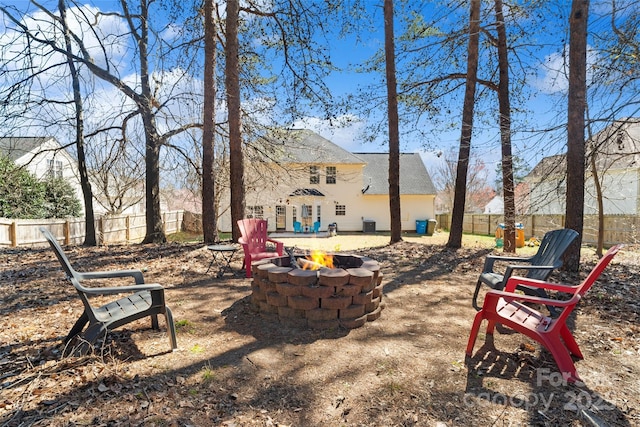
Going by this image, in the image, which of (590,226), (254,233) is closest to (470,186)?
(590,226)

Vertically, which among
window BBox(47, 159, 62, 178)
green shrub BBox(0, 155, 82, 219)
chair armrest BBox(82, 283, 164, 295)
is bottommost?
chair armrest BBox(82, 283, 164, 295)

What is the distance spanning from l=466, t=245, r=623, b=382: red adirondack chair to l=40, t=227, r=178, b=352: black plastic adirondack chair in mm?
2744

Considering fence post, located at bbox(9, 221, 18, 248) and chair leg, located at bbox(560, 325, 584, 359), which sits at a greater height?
fence post, located at bbox(9, 221, 18, 248)

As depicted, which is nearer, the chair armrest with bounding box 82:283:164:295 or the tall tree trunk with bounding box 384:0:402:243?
the chair armrest with bounding box 82:283:164:295

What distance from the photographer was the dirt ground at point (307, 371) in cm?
209

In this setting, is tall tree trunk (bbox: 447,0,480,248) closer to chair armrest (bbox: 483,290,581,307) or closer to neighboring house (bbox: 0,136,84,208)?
chair armrest (bbox: 483,290,581,307)

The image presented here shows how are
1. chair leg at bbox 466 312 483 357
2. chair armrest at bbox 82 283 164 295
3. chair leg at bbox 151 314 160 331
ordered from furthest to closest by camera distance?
chair leg at bbox 151 314 160 331, chair leg at bbox 466 312 483 357, chair armrest at bbox 82 283 164 295

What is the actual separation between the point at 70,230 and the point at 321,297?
1234 centimetres

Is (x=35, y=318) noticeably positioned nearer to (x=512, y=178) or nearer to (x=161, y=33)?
(x=161, y=33)

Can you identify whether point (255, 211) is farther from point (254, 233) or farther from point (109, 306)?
point (109, 306)

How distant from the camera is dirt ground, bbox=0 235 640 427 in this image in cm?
209

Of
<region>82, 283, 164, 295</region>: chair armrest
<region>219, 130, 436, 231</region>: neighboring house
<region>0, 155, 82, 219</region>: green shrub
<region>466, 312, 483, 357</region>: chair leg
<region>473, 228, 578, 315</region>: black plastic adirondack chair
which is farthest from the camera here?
<region>219, 130, 436, 231</region>: neighboring house

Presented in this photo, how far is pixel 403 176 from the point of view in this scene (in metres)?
23.5

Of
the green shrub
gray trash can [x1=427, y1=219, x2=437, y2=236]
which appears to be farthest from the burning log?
gray trash can [x1=427, y1=219, x2=437, y2=236]
